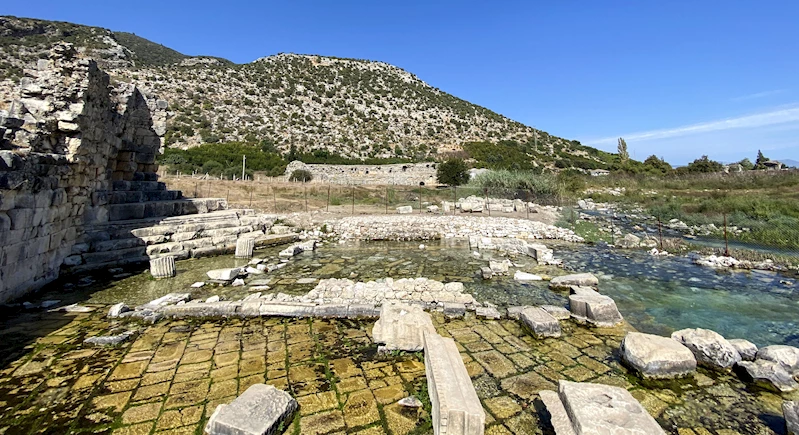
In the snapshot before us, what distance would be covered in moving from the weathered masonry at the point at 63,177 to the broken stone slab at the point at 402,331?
592 cm

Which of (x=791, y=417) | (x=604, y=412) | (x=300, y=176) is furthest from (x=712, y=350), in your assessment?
(x=300, y=176)

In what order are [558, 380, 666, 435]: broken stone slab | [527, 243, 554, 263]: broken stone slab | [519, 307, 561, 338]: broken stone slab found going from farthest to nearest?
[527, 243, 554, 263]: broken stone slab < [519, 307, 561, 338]: broken stone slab < [558, 380, 666, 435]: broken stone slab

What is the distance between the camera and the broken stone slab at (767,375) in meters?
3.64

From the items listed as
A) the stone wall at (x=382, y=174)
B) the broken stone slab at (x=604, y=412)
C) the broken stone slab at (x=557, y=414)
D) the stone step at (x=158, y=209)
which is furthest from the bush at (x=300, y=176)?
the broken stone slab at (x=604, y=412)

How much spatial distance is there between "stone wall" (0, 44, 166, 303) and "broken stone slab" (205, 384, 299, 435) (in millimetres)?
5275

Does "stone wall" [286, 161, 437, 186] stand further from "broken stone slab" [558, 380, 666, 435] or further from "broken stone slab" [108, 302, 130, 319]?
"broken stone slab" [558, 380, 666, 435]

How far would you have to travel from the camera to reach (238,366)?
386 cm

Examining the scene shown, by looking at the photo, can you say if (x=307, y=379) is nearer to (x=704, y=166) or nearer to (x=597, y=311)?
(x=597, y=311)

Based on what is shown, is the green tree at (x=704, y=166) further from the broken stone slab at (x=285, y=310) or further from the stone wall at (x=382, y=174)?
the broken stone slab at (x=285, y=310)

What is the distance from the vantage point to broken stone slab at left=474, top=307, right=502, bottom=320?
216 inches

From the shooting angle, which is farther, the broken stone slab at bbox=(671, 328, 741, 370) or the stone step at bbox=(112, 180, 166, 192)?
the stone step at bbox=(112, 180, 166, 192)

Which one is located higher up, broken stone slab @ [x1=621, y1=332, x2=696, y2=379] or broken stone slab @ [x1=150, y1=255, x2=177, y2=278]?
broken stone slab @ [x1=621, y1=332, x2=696, y2=379]

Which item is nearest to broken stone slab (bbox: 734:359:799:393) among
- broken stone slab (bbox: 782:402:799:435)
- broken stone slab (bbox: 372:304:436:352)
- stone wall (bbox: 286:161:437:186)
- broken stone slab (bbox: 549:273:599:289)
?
broken stone slab (bbox: 782:402:799:435)

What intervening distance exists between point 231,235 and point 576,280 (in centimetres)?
982
